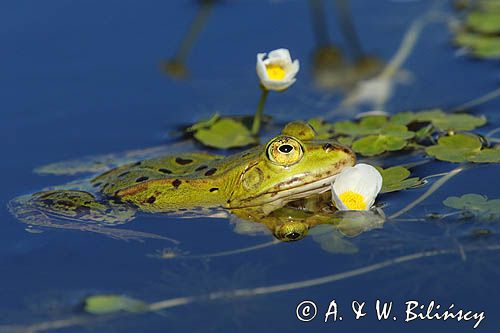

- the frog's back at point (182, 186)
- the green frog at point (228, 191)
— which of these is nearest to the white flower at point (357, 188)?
the green frog at point (228, 191)

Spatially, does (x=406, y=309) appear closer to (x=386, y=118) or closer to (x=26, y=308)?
(x=26, y=308)

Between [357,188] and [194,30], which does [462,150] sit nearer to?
[357,188]

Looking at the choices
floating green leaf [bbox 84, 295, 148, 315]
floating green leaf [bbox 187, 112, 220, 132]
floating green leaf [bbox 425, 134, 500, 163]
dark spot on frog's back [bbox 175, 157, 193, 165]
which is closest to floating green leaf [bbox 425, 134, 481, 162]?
floating green leaf [bbox 425, 134, 500, 163]

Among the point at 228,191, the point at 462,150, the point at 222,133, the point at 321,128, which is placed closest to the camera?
the point at 228,191

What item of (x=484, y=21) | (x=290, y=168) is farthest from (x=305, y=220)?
(x=484, y=21)

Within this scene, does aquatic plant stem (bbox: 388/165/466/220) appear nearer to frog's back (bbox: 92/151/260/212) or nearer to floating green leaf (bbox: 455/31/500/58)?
frog's back (bbox: 92/151/260/212)

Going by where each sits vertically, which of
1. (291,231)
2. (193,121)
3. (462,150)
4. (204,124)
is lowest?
(291,231)

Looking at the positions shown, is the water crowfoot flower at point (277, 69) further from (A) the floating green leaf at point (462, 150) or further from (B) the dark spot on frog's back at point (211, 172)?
(A) the floating green leaf at point (462, 150)
